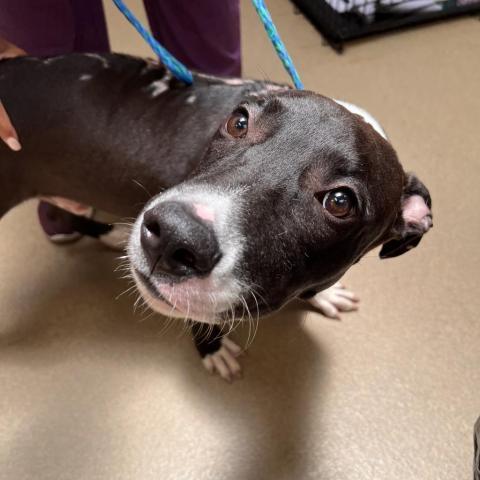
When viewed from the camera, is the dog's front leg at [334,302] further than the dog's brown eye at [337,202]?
Yes

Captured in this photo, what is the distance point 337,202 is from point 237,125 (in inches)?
13.2

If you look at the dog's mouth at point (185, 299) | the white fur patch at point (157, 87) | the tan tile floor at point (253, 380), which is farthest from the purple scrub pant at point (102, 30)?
the dog's mouth at point (185, 299)

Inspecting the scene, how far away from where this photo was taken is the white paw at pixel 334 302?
199cm

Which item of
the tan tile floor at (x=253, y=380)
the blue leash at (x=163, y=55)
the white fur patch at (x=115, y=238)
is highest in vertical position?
the blue leash at (x=163, y=55)

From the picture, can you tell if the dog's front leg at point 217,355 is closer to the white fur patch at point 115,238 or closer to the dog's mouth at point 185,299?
the white fur patch at point 115,238

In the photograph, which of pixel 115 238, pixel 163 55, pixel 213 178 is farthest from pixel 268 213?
pixel 115 238

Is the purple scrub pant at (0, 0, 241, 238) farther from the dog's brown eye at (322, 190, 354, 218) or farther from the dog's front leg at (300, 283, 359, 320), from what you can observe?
the dog's brown eye at (322, 190, 354, 218)

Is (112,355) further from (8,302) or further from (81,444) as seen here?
(8,302)

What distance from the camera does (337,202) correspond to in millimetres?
1148

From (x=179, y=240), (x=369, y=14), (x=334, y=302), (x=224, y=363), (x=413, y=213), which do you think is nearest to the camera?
(x=179, y=240)

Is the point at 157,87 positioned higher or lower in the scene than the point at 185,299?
higher

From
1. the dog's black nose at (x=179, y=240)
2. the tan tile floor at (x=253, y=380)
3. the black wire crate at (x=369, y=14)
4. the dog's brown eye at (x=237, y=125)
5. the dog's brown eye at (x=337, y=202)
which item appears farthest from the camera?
the black wire crate at (x=369, y=14)

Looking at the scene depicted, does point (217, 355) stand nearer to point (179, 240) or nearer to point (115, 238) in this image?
point (115, 238)

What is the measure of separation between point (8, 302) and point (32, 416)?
49 cm
